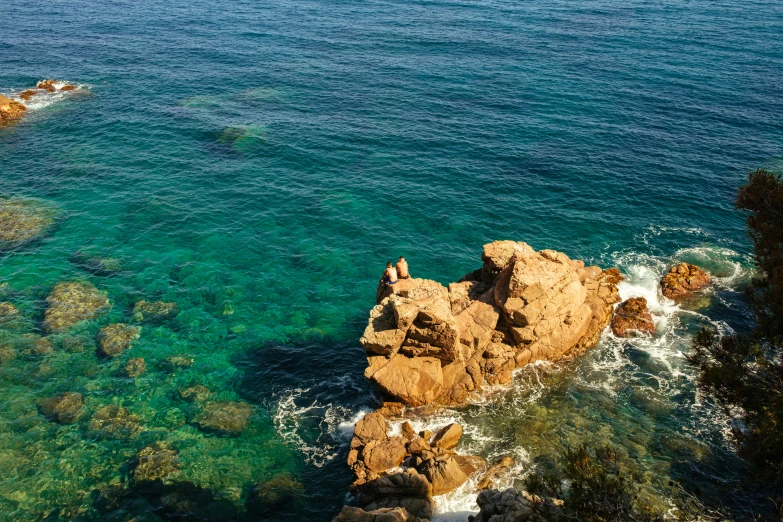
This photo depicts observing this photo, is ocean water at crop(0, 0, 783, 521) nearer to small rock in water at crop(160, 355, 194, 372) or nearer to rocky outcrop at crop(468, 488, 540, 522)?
small rock in water at crop(160, 355, 194, 372)

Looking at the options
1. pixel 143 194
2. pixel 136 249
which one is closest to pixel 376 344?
pixel 136 249

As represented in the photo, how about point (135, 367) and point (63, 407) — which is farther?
point (135, 367)

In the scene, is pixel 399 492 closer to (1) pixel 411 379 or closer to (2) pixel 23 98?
(1) pixel 411 379

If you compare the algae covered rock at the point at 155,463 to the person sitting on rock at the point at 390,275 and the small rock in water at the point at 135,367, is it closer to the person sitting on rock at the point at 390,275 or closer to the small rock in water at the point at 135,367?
the small rock in water at the point at 135,367

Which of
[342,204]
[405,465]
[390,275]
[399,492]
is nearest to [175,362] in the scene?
[390,275]

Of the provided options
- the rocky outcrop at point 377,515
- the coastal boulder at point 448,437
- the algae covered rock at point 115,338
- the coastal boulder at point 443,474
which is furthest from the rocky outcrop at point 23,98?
the coastal boulder at point 443,474
